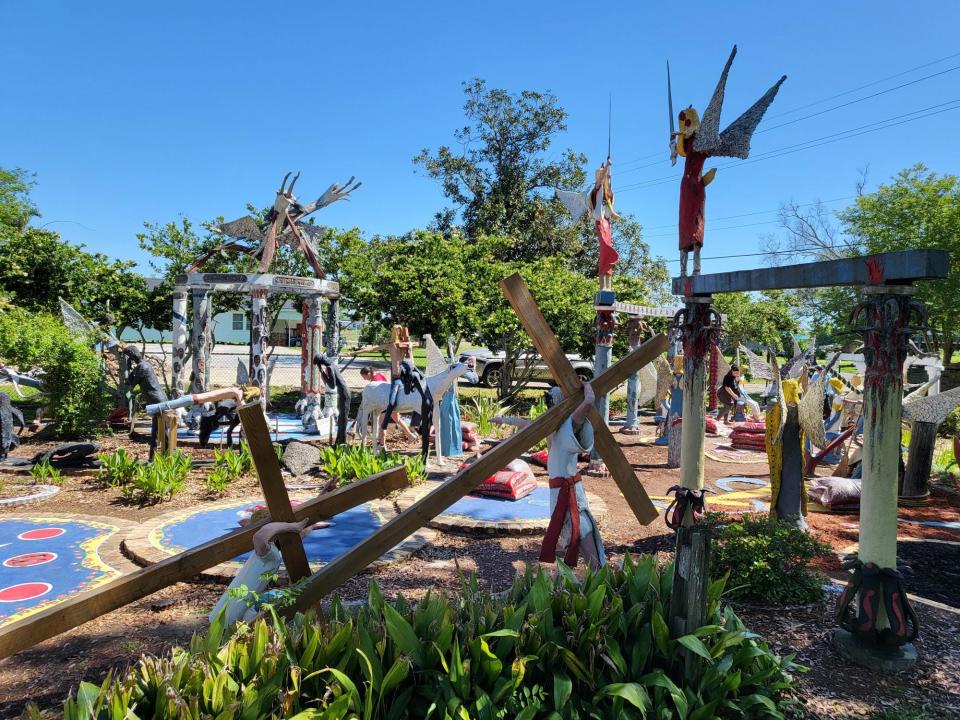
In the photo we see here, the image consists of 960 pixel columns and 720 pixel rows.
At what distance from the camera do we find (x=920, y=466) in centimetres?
891

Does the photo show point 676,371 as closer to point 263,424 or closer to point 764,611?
point 764,611

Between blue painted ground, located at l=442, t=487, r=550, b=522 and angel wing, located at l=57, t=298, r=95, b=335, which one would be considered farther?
angel wing, located at l=57, t=298, r=95, b=335

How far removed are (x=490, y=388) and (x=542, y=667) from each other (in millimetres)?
20662

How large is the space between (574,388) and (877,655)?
2.59 metres

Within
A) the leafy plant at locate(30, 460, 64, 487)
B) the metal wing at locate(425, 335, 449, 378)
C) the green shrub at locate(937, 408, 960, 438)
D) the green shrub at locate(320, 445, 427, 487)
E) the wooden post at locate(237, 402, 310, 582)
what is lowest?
the leafy plant at locate(30, 460, 64, 487)

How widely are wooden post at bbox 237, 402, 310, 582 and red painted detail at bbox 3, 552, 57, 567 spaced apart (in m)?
4.38

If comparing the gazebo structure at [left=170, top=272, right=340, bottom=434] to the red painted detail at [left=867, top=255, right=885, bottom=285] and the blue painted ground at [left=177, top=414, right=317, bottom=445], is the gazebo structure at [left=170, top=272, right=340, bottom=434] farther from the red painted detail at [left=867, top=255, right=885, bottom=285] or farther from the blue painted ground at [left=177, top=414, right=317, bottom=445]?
the red painted detail at [left=867, top=255, right=885, bottom=285]

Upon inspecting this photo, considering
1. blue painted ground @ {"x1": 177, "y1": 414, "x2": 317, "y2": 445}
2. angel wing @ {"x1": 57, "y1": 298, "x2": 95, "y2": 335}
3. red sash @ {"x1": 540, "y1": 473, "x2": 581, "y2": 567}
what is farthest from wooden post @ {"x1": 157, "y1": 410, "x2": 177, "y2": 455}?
red sash @ {"x1": 540, "y1": 473, "x2": 581, "y2": 567}

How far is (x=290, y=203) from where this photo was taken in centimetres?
1433

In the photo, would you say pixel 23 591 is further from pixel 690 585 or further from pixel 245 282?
pixel 245 282

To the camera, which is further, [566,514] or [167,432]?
[167,432]

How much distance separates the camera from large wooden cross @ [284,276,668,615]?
328 centimetres

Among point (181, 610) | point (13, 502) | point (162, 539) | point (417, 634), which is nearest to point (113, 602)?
point (417, 634)

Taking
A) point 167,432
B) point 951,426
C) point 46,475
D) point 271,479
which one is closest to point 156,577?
point 271,479
